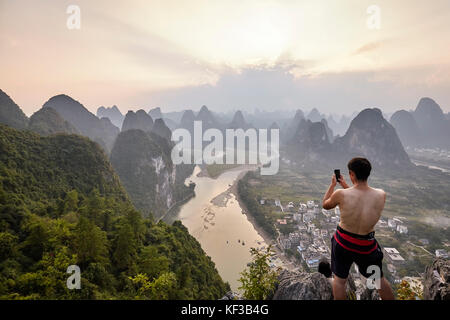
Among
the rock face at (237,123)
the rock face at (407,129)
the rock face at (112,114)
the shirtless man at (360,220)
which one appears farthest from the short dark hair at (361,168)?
the rock face at (112,114)

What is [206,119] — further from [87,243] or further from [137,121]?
[87,243]

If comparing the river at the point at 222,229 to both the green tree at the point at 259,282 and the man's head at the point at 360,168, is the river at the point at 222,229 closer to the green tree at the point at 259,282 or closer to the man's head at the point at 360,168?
the green tree at the point at 259,282

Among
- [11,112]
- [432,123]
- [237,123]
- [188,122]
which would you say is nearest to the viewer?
[11,112]

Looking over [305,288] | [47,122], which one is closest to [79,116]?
[47,122]

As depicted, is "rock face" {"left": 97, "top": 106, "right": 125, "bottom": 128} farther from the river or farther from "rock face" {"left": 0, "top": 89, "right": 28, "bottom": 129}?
the river

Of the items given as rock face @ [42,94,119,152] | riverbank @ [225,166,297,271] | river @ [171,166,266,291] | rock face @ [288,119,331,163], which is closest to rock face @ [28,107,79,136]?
river @ [171,166,266,291]
